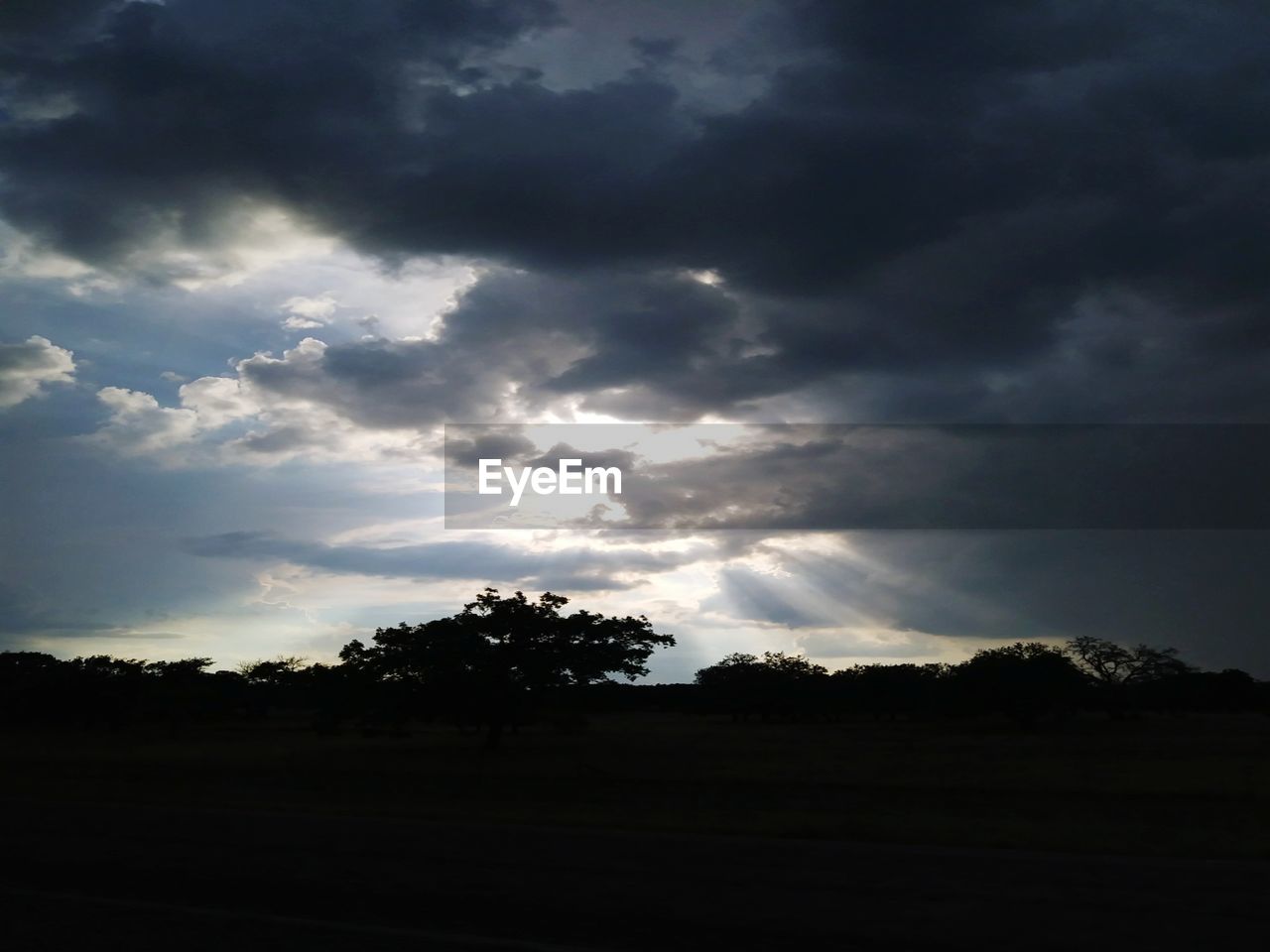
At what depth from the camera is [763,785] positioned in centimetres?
2895

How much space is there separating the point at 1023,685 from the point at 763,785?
5806 cm

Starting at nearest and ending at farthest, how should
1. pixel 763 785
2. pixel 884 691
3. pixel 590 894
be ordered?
1. pixel 590 894
2. pixel 763 785
3. pixel 884 691

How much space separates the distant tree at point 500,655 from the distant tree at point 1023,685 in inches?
1570

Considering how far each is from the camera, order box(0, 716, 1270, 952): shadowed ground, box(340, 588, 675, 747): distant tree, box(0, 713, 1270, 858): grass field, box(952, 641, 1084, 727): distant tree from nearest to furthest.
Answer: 1. box(0, 716, 1270, 952): shadowed ground
2. box(0, 713, 1270, 858): grass field
3. box(340, 588, 675, 747): distant tree
4. box(952, 641, 1084, 727): distant tree

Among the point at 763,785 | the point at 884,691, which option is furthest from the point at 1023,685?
the point at 763,785

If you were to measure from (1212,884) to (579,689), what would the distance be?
41.4m

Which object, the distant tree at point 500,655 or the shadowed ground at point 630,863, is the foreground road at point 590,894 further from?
the distant tree at point 500,655

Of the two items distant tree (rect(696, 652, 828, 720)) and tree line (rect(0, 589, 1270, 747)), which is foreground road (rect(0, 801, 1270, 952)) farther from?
distant tree (rect(696, 652, 828, 720))

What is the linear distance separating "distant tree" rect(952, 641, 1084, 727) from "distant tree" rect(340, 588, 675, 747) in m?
39.9

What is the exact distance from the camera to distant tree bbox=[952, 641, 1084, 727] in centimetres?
8012

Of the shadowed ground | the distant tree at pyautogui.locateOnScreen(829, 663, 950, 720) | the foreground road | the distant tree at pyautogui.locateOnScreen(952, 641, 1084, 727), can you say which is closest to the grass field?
the shadowed ground

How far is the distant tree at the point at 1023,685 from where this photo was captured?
263 ft

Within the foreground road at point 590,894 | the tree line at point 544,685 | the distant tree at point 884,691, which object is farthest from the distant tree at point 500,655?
the distant tree at point 884,691

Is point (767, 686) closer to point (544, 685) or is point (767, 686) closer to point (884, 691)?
point (884, 691)
